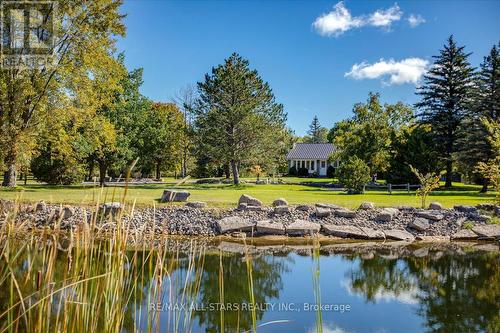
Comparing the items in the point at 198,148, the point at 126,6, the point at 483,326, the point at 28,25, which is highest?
the point at 126,6

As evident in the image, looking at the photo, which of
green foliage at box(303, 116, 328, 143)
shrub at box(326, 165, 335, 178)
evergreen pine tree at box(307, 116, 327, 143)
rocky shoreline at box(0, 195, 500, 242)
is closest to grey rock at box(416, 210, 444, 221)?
rocky shoreline at box(0, 195, 500, 242)

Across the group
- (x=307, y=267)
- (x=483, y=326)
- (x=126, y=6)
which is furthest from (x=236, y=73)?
(x=483, y=326)

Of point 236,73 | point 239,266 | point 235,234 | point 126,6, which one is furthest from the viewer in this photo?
point 236,73

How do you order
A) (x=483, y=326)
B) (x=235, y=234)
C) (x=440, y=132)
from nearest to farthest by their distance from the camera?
(x=483, y=326) → (x=235, y=234) → (x=440, y=132)

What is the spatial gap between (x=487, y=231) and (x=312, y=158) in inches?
1444

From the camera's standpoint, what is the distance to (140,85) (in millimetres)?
26078

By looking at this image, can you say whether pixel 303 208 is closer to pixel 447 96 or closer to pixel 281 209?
pixel 281 209

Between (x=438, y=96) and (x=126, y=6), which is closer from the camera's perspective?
(x=126, y=6)

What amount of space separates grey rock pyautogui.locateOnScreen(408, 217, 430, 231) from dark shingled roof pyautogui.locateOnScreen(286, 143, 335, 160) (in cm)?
3564

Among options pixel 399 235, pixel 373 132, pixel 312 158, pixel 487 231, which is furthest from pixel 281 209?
pixel 312 158

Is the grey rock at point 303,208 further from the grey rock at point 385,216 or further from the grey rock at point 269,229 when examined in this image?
the grey rock at point 385,216

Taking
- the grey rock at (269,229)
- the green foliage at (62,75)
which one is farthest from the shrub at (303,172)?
the grey rock at (269,229)

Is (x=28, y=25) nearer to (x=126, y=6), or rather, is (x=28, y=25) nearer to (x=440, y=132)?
(x=126, y=6)

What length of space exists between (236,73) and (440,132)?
47.3 feet
